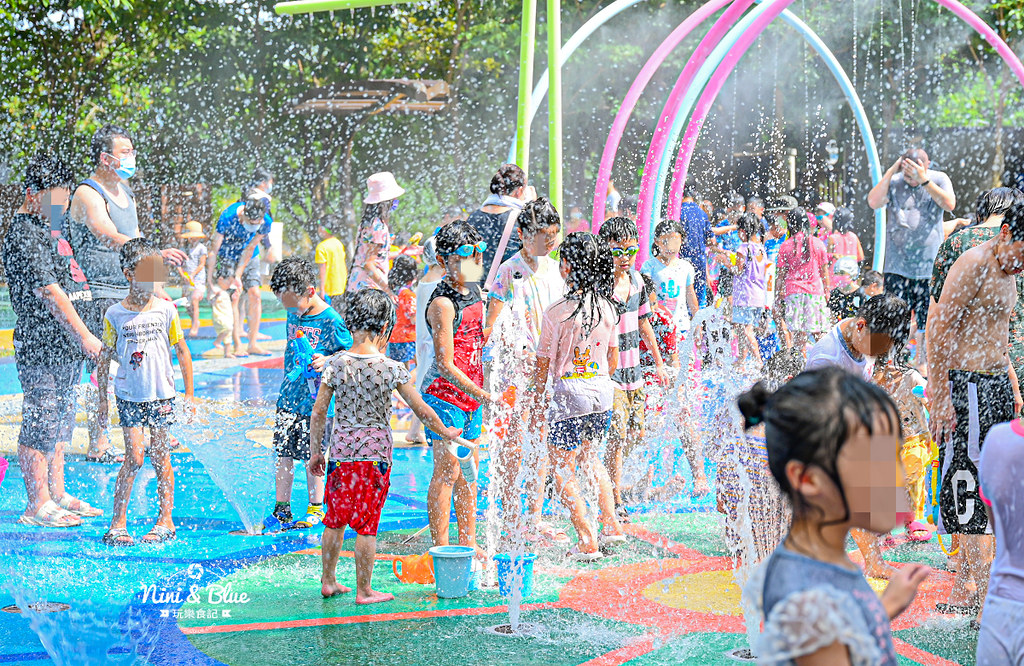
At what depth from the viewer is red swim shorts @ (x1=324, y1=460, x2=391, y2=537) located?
4.98 m

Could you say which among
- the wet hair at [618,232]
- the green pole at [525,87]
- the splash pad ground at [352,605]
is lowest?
the splash pad ground at [352,605]

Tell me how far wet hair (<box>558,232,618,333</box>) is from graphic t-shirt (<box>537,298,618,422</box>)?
0.03 m

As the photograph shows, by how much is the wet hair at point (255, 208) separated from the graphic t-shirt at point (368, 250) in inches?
142

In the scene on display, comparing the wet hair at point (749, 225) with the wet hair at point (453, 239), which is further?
the wet hair at point (749, 225)

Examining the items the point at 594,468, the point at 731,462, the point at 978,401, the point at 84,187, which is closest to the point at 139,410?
the point at 84,187

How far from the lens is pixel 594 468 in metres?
5.78

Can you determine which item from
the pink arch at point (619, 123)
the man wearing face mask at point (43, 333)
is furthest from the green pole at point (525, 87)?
the man wearing face mask at point (43, 333)

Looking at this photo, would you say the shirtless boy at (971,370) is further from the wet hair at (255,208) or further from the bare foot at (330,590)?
the wet hair at (255,208)

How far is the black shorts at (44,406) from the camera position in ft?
20.4

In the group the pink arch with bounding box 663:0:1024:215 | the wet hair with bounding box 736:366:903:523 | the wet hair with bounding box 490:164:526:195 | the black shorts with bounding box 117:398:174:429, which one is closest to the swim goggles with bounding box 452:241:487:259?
the wet hair with bounding box 490:164:526:195

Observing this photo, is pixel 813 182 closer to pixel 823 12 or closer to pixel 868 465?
pixel 823 12

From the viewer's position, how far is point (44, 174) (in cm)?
618

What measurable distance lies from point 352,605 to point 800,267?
6.65 meters

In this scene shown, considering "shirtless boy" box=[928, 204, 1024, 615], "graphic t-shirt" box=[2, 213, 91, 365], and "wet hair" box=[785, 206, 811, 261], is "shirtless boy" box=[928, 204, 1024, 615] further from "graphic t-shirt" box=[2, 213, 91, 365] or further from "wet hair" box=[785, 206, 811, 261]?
"wet hair" box=[785, 206, 811, 261]
